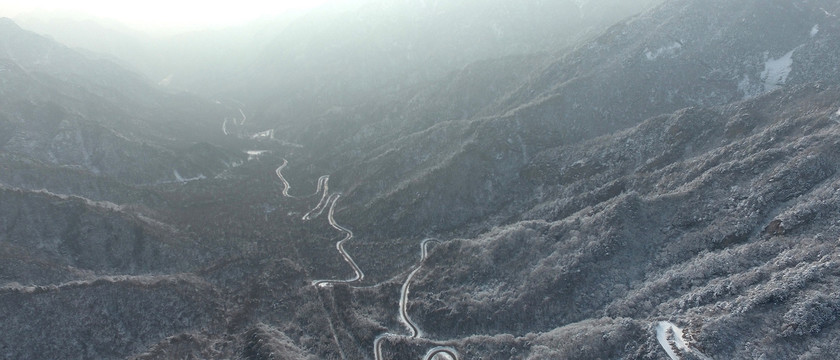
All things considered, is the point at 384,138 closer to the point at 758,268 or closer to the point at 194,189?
the point at 194,189

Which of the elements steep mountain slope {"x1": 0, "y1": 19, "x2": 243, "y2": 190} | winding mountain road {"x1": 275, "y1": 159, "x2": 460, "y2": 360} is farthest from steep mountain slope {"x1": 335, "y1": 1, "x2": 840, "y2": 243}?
steep mountain slope {"x1": 0, "y1": 19, "x2": 243, "y2": 190}

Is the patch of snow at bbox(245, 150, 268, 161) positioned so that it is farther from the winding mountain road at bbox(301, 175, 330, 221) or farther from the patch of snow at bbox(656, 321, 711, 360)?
the patch of snow at bbox(656, 321, 711, 360)

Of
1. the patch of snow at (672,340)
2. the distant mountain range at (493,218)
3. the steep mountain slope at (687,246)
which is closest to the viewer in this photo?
the patch of snow at (672,340)

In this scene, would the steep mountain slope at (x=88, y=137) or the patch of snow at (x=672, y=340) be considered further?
the steep mountain slope at (x=88, y=137)

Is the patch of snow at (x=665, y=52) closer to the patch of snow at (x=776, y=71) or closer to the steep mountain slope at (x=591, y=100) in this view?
the steep mountain slope at (x=591, y=100)

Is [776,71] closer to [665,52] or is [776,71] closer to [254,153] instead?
[665,52]

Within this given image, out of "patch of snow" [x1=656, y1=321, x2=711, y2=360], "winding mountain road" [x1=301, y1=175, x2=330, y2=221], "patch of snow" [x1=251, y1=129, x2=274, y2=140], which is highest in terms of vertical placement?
"patch of snow" [x1=251, y1=129, x2=274, y2=140]

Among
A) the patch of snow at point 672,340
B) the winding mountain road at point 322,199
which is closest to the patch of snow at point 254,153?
the winding mountain road at point 322,199

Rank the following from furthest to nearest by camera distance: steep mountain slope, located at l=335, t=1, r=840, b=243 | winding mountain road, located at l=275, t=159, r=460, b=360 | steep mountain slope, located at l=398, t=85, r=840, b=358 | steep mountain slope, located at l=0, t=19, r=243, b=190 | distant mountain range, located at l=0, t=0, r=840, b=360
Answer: steep mountain slope, located at l=0, t=19, r=243, b=190, steep mountain slope, located at l=335, t=1, r=840, b=243, winding mountain road, located at l=275, t=159, r=460, b=360, distant mountain range, located at l=0, t=0, r=840, b=360, steep mountain slope, located at l=398, t=85, r=840, b=358
